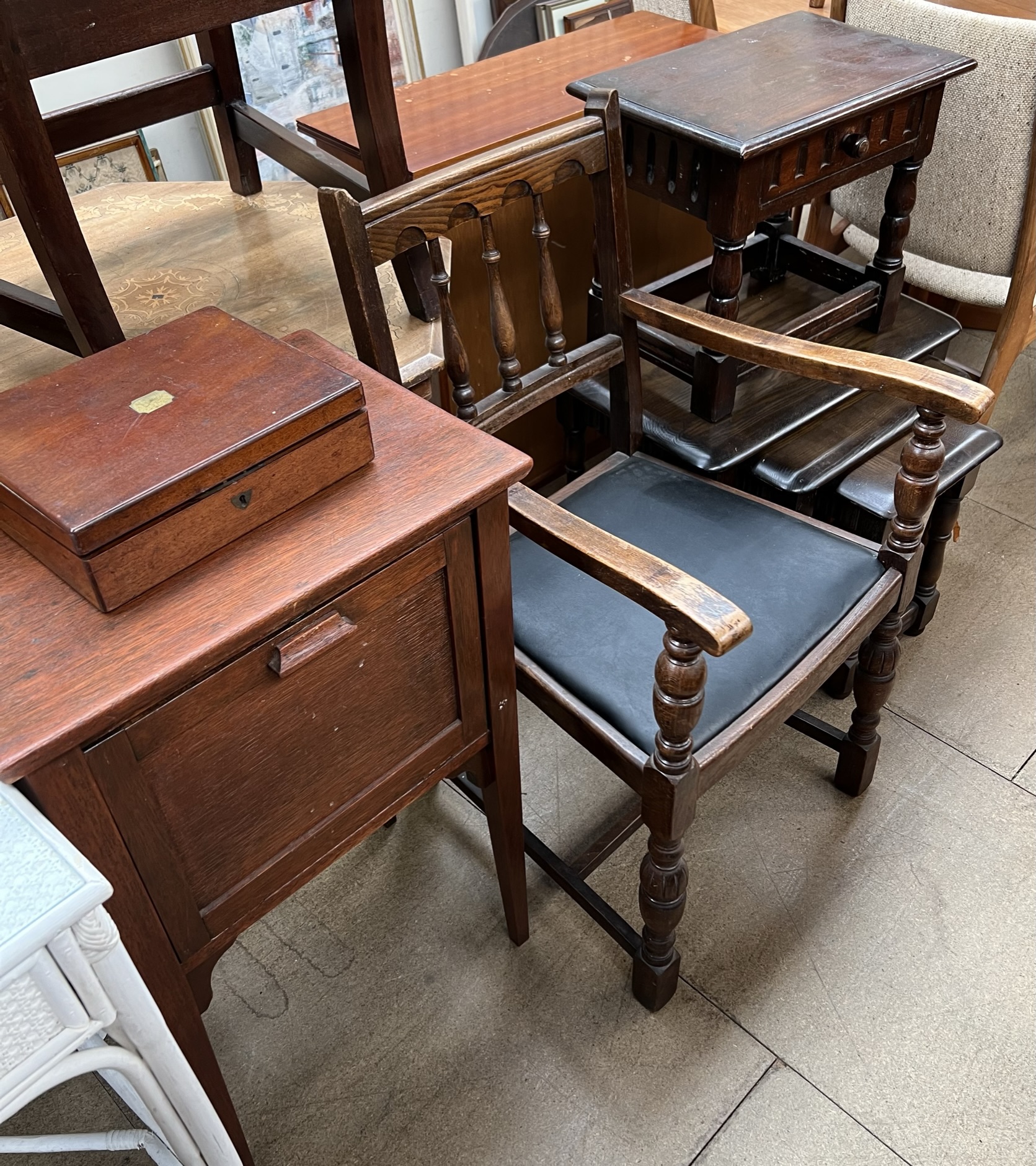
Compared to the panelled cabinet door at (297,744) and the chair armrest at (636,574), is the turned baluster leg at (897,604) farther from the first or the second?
the panelled cabinet door at (297,744)

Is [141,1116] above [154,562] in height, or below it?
below

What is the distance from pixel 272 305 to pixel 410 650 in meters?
0.74

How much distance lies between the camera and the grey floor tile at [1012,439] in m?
2.15

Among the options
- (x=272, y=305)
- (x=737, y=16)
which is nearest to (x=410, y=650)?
(x=272, y=305)

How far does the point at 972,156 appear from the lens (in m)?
1.72

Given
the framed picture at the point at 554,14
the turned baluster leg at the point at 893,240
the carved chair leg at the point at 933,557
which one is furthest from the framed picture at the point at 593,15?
the carved chair leg at the point at 933,557

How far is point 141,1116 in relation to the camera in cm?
106

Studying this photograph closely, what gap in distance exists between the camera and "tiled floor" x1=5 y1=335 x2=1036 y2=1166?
4.12 ft

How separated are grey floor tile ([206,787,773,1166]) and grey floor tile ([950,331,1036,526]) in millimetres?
1360

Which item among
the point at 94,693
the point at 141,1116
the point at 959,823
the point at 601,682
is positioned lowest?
the point at 959,823

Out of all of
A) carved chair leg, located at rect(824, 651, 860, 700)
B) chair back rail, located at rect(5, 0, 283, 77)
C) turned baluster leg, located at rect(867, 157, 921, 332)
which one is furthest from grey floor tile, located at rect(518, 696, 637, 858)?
chair back rail, located at rect(5, 0, 283, 77)

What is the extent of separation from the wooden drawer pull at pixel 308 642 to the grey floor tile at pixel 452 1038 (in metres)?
0.80

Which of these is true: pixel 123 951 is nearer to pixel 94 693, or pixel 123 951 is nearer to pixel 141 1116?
pixel 94 693

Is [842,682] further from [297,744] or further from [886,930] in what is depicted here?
[297,744]
